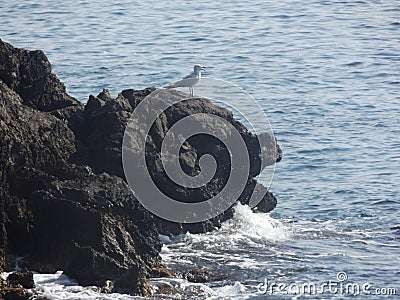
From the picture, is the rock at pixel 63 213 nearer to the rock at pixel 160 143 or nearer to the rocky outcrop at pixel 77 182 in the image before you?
the rocky outcrop at pixel 77 182

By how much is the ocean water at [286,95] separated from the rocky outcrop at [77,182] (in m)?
0.45

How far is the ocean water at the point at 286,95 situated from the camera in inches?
621

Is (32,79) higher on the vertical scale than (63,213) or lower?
higher

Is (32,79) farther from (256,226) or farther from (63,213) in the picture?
(256,226)

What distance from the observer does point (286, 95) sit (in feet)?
96.5

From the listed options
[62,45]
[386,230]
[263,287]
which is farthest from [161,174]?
[62,45]

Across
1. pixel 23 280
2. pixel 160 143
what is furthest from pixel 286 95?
pixel 23 280

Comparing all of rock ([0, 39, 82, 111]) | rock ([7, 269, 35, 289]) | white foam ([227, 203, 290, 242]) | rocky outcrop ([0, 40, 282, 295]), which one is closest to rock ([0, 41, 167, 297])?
rocky outcrop ([0, 40, 282, 295])

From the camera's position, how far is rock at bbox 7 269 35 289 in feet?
44.6

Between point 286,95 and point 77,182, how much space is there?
15.1 meters

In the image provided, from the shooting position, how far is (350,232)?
18.1 m

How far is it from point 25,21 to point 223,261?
2715cm

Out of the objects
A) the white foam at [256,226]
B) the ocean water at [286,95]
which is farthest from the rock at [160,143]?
the ocean water at [286,95]

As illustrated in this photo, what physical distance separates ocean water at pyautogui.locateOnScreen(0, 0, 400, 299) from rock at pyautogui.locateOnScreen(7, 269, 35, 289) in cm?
17
